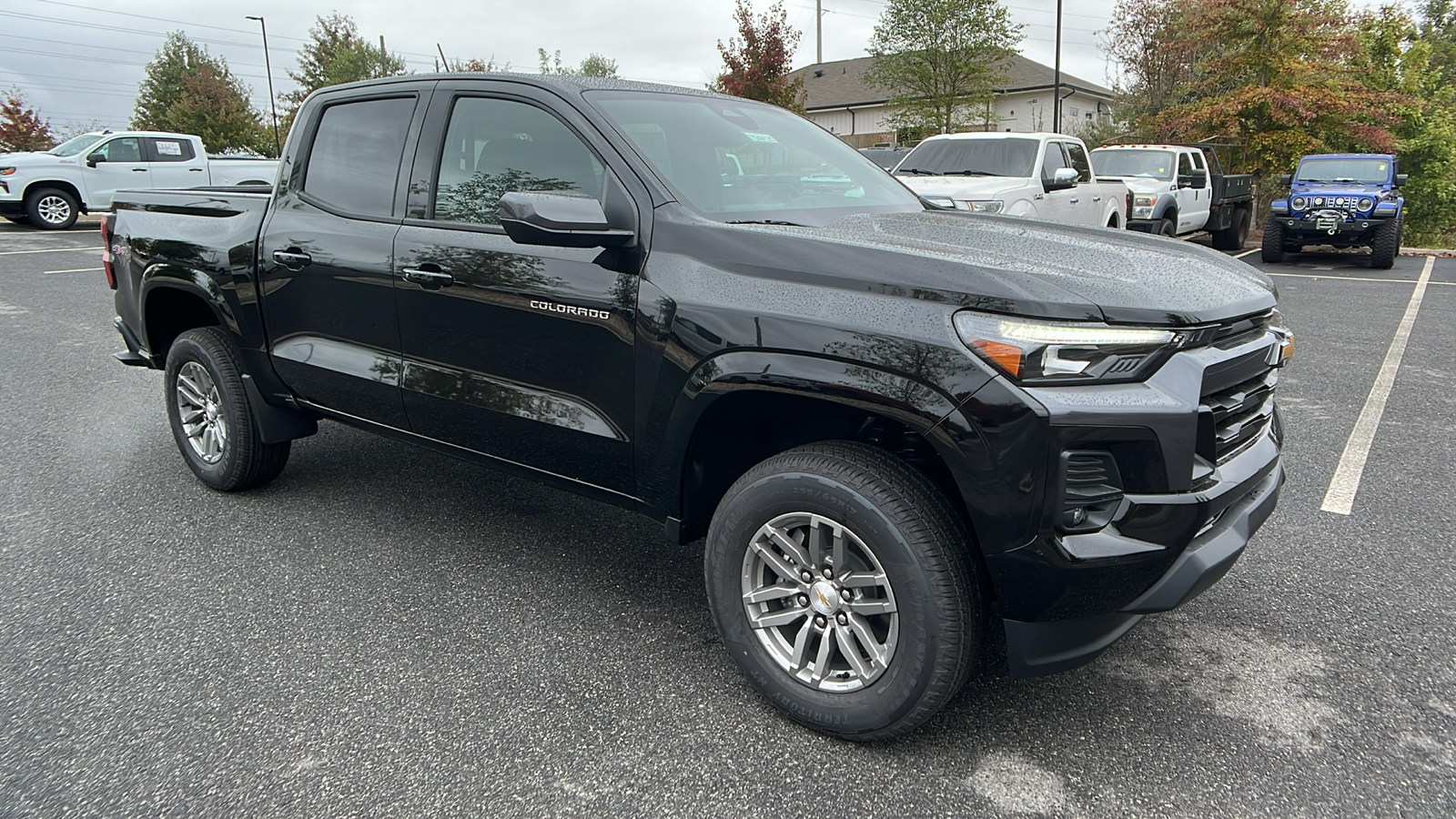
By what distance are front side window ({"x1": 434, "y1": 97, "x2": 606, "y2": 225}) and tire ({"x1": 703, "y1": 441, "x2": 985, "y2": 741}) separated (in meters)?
1.16

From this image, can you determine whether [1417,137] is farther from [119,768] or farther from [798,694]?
[119,768]

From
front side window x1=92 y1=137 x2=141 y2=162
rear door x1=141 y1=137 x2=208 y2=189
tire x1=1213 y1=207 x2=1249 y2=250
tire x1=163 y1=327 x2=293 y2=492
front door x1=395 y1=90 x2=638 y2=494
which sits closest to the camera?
front door x1=395 y1=90 x2=638 y2=494

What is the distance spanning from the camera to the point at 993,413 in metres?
2.13

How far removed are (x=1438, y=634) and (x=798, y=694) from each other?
2181 mm

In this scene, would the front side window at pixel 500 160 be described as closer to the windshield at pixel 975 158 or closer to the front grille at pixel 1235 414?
the front grille at pixel 1235 414

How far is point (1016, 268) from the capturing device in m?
2.29

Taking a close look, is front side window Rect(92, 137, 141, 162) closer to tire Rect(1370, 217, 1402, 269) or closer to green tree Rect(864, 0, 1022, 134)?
green tree Rect(864, 0, 1022, 134)

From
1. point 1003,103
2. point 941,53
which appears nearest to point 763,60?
point 941,53

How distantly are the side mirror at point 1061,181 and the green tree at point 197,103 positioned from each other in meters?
31.7

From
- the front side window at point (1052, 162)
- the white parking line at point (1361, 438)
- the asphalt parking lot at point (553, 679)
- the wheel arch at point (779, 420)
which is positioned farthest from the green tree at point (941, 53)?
the wheel arch at point (779, 420)

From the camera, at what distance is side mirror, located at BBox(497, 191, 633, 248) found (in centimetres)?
260

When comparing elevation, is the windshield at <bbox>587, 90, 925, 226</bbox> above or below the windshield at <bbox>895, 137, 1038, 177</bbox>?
below

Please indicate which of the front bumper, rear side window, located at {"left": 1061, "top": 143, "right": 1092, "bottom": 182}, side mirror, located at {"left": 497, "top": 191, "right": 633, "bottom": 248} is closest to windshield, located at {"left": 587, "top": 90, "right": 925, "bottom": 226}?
side mirror, located at {"left": 497, "top": 191, "right": 633, "bottom": 248}

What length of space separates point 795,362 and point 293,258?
92.2 inches
